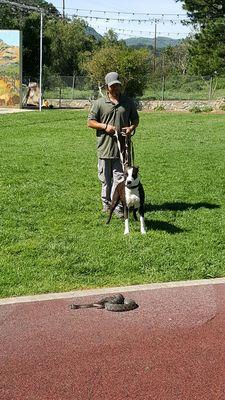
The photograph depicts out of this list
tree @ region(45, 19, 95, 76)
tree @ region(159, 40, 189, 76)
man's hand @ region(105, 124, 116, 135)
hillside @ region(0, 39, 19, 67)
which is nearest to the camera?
man's hand @ region(105, 124, 116, 135)

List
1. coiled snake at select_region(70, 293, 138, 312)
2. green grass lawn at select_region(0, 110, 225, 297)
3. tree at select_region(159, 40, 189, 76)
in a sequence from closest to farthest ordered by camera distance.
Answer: coiled snake at select_region(70, 293, 138, 312)
green grass lawn at select_region(0, 110, 225, 297)
tree at select_region(159, 40, 189, 76)

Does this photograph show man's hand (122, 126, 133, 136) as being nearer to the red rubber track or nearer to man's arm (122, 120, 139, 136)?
man's arm (122, 120, 139, 136)

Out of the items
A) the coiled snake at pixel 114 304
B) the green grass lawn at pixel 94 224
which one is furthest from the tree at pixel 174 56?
the coiled snake at pixel 114 304

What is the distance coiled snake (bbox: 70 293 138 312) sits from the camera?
4.93 meters

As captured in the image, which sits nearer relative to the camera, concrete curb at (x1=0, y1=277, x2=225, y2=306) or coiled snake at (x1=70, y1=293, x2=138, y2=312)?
coiled snake at (x1=70, y1=293, x2=138, y2=312)

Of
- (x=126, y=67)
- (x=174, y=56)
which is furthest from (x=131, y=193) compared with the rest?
(x=174, y=56)

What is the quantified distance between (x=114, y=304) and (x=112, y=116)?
3214mm

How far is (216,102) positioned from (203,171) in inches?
1137

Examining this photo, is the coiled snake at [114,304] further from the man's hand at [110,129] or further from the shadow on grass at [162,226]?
the man's hand at [110,129]

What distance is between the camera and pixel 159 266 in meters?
6.07

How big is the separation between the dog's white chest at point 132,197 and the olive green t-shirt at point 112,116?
809 mm

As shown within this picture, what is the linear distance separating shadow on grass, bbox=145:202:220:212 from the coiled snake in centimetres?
353

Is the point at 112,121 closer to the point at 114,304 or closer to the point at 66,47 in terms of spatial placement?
the point at 114,304

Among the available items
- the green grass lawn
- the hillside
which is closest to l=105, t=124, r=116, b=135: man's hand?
the green grass lawn
